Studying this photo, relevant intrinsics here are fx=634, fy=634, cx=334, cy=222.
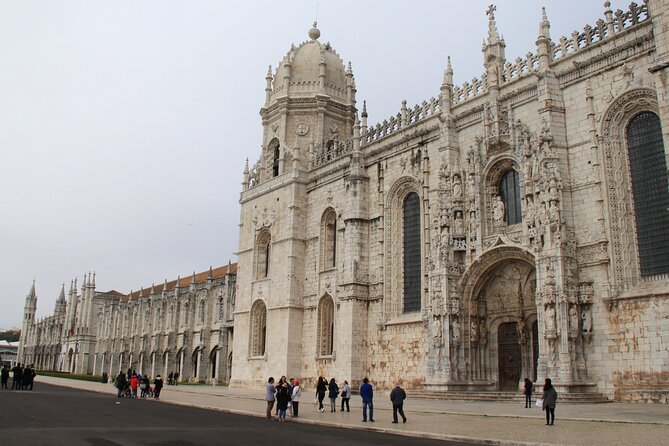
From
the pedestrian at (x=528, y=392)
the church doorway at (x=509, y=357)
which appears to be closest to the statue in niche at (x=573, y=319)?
the pedestrian at (x=528, y=392)

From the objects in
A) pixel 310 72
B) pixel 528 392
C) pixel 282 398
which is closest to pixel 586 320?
pixel 528 392

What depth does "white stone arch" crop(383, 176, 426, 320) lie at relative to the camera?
3133 cm

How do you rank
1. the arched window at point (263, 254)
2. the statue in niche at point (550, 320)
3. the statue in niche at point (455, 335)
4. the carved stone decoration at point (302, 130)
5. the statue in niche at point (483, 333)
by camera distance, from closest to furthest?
the statue in niche at point (550, 320), the statue in niche at point (455, 335), the statue in niche at point (483, 333), the arched window at point (263, 254), the carved stone decoration at point (302, 130)

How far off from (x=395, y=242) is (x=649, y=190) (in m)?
12.8

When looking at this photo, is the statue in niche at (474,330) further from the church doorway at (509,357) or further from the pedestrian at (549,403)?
the pedestrian at (549,403)

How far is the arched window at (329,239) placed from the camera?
35875 mm

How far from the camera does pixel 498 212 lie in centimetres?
2658

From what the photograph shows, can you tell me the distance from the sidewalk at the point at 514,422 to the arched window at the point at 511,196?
25.6 ft

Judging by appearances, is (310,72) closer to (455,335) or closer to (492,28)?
(492,28)

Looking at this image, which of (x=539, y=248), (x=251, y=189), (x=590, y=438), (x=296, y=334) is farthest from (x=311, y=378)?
(x=590, y=438)

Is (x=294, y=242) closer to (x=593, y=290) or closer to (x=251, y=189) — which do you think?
(x=251, y=189)

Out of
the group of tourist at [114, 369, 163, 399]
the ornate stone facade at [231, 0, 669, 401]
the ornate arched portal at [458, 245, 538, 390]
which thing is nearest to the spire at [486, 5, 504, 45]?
the ornate stone facade at [231, 0, 669, 401]

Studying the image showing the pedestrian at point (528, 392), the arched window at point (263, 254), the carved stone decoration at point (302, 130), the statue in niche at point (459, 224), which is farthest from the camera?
the carved stone decoration at point (302, 130)

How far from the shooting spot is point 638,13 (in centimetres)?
2286
